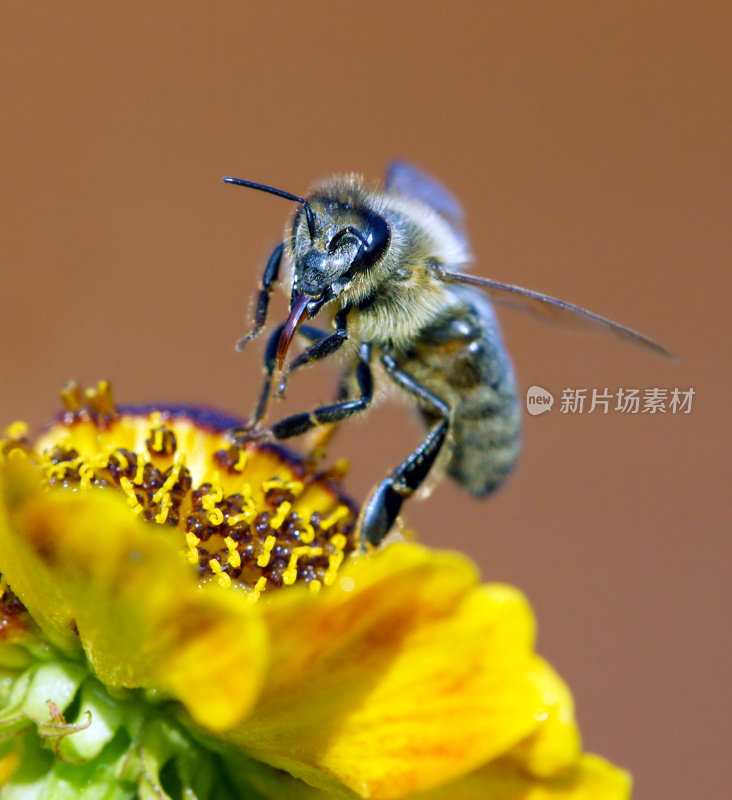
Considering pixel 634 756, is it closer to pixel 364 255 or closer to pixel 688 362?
pixel 688 362

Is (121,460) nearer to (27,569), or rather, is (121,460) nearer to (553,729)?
(27,569)

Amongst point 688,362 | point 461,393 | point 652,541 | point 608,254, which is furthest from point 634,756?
point 461,393

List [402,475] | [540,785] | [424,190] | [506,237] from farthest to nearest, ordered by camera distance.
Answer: [506,237] → [424,190] → [402,475] → [540,785]

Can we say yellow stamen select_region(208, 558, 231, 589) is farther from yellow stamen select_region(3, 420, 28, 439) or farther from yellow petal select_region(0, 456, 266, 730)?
yellow stamen select_region(3, 420, 28, 439)

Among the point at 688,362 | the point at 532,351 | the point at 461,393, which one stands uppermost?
the point at 688,362

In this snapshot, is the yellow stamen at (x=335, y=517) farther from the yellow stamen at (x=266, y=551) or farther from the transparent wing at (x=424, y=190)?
the transparent wing at (x=424, y=190)

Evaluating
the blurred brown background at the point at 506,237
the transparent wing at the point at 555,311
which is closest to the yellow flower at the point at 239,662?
the transparent wing at the point at 555,311

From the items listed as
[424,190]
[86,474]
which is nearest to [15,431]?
[86,474]
